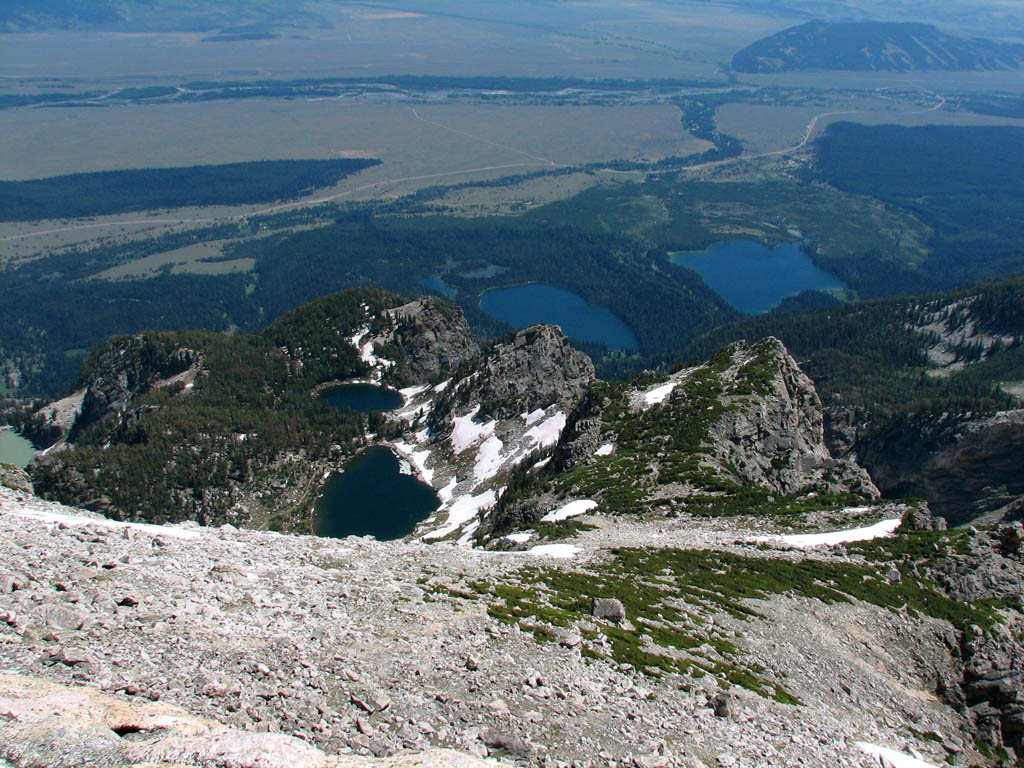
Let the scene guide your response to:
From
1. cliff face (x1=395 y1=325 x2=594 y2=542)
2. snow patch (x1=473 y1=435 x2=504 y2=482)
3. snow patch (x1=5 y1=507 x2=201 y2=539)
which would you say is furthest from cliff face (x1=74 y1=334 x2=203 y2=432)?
snow patch (x1=5 y1=507 x2=201 y2=539)

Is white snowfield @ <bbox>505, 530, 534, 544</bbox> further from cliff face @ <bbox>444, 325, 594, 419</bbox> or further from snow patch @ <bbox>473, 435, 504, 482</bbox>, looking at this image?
cliff face @ <bbox>444, 325, 594, 419</bbox>

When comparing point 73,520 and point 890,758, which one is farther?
point 73,520

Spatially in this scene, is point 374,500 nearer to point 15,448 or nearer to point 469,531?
point 469,531

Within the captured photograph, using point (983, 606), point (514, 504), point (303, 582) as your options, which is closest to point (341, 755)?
A: point (303, 582)

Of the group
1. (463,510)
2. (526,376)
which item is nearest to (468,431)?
(526,376)

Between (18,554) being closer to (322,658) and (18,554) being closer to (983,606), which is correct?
(322,658)

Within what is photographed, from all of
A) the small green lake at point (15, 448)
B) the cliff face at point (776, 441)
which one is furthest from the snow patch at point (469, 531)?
the small green lake at point (15, 448)
